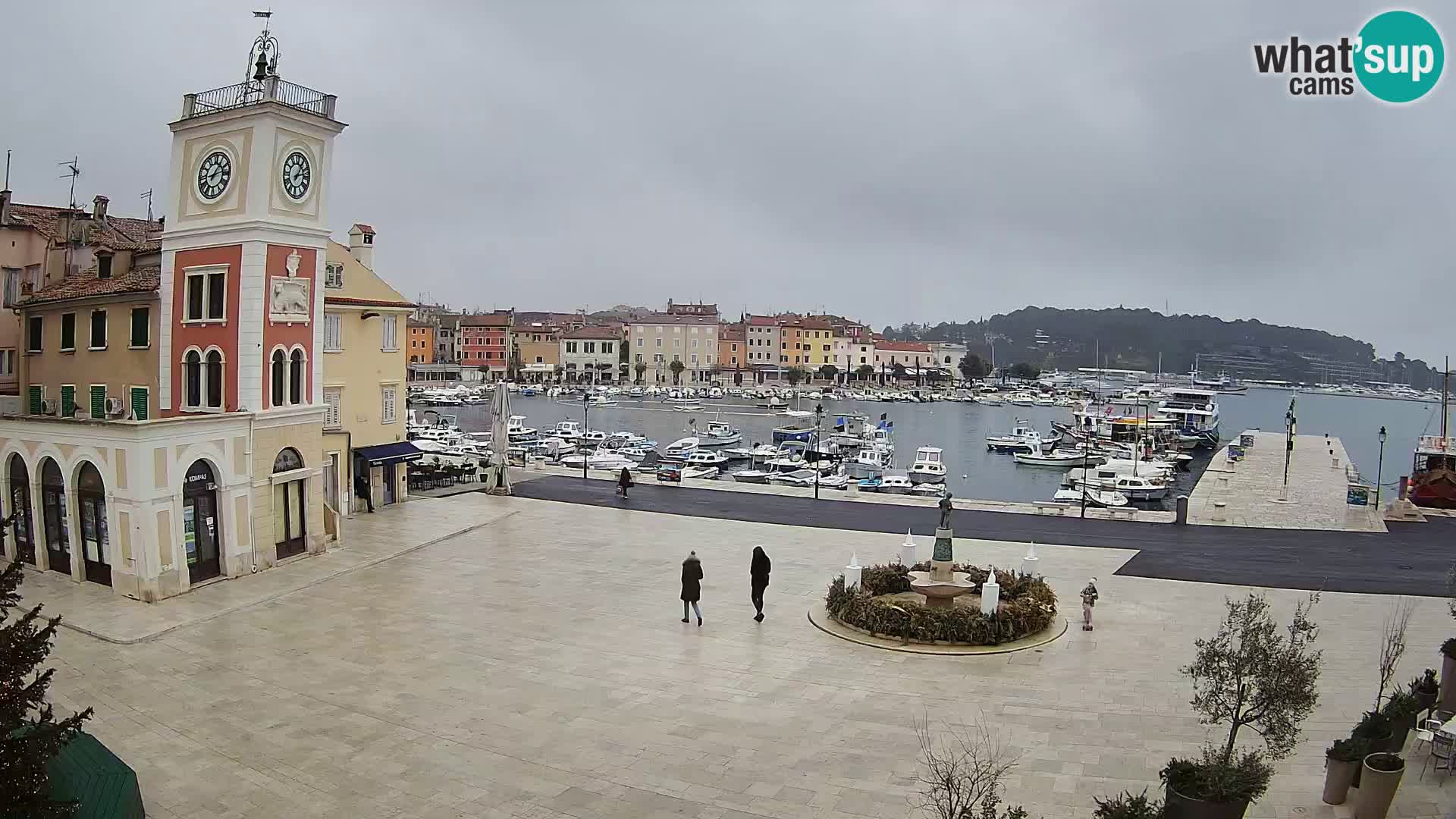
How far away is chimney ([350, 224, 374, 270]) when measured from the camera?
30.2 meters

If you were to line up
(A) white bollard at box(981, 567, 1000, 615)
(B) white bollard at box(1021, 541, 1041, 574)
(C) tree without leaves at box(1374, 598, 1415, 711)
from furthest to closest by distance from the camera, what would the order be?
(B) white bollard at box(1021, 541, 1041, 574) → (A) white bollard at box(981, 567, 1000, 615) → (C) tree without leaves at box(1374, 598, 1415, 711)

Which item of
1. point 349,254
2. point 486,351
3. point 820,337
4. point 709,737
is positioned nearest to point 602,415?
point 486,351

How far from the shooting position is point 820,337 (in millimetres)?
153375

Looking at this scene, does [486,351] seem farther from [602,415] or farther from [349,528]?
[349,528]

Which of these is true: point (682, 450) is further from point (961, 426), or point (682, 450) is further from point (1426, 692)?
point (1426, 692)

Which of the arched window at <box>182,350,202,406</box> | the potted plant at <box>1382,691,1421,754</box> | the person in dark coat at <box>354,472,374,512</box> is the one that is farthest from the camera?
the person in dark coat at <box>354,472,374,512</box>

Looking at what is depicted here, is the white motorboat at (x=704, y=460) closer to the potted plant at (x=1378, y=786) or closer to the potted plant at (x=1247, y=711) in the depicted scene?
the potted plant at (x=1247, y=711)

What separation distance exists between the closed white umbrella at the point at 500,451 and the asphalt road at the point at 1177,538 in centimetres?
83

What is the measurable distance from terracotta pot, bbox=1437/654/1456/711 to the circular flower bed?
18.2 feet

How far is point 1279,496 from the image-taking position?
3450 cm

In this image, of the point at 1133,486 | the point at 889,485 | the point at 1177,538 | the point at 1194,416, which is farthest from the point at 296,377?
the point at 1194,416

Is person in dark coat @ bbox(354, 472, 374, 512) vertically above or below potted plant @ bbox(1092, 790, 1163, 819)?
below

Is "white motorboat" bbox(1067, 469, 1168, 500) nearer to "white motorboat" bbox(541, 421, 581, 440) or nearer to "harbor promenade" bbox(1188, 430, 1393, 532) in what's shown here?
"harbor promenade" bbox(1188, 430, 1393, 532)

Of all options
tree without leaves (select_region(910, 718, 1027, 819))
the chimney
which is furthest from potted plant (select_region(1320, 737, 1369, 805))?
the chimney
